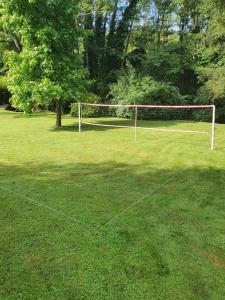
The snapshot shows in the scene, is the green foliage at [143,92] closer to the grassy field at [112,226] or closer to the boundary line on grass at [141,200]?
the grassy field at [112,226]

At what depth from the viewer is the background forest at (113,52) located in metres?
15.1

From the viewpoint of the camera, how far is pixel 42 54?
14984mm

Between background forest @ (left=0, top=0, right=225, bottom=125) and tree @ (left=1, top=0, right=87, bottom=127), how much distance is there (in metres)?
0.04

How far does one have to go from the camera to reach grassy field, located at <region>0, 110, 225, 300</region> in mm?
3799

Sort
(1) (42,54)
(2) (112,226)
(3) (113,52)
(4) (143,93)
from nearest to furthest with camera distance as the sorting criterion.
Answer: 1. (2) (112,226)
2. (1) (42,54)
3. (4) (143,93)
4. (3) (113,52)

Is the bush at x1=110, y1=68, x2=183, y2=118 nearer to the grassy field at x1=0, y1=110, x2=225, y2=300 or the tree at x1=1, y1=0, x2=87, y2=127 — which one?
the tree at x1=1, y1=0, x2=87, y2=127

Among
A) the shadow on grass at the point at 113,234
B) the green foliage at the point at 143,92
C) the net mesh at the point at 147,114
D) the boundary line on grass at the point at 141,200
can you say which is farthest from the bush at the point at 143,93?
the shadow on grass at the point at 113,234

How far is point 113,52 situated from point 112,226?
25.3 meters

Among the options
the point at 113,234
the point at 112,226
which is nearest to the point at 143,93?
the point at 112,226

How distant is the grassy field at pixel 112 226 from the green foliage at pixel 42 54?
557 centimetres

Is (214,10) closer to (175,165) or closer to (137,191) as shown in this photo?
(175,165)

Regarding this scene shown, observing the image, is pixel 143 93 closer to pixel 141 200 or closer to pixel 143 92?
pixel 143 92

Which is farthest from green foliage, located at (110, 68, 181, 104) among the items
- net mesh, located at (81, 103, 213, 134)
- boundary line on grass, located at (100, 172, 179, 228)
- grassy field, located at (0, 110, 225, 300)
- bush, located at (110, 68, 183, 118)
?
boundary line on grass, located at (100, 172, 179, 228)

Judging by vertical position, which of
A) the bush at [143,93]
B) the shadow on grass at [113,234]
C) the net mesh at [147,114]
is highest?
the bush at [143,93]
